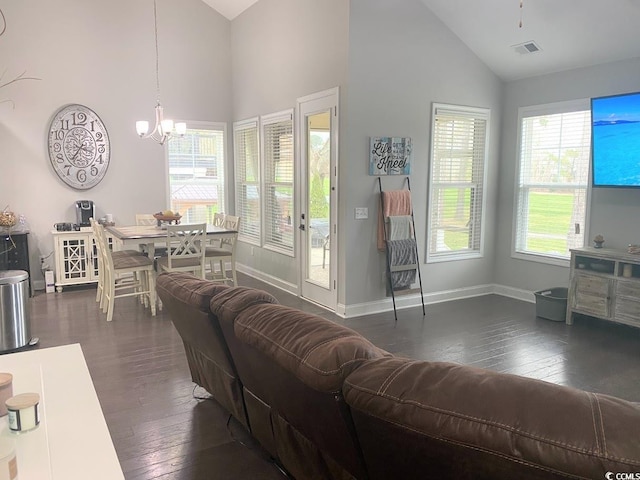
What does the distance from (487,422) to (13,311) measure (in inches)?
166

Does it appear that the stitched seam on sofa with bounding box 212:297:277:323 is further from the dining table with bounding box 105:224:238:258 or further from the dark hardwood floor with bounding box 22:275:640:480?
the dining table with bounding box 105:224:238:258

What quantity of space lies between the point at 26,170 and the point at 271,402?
589cm

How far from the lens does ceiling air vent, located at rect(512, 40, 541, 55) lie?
533 centimetres

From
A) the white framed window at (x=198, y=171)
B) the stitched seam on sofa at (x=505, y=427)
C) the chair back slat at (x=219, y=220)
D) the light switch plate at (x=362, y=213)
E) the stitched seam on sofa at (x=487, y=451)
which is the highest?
the white framed window at (x=198, y=171)

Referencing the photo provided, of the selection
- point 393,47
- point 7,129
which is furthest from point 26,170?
point 393,47

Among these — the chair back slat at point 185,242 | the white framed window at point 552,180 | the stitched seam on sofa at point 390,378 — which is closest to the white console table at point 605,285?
the white framed window at point 552,180

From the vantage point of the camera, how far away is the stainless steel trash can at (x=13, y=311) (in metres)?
4.03

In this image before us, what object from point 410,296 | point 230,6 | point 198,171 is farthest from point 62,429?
point 230,6

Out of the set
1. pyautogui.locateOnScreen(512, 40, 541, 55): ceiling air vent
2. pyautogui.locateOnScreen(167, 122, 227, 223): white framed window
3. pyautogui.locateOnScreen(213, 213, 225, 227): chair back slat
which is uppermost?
pyautogui.locateOnScreen(512, 40, 541, 55): ceiling air vent

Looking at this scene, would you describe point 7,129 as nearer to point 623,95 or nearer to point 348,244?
point 348,244

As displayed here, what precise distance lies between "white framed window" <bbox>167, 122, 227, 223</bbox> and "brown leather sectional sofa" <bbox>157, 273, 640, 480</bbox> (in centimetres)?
553

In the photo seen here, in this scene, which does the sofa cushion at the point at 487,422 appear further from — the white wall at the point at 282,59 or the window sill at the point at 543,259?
the window sill at the point at 543,259

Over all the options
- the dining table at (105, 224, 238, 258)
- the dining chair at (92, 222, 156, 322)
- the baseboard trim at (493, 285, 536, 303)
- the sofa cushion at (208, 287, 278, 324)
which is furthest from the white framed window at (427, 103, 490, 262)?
the sofa cushion at (208, 287, 278, 324)

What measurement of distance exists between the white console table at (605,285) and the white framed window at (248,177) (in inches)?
169
